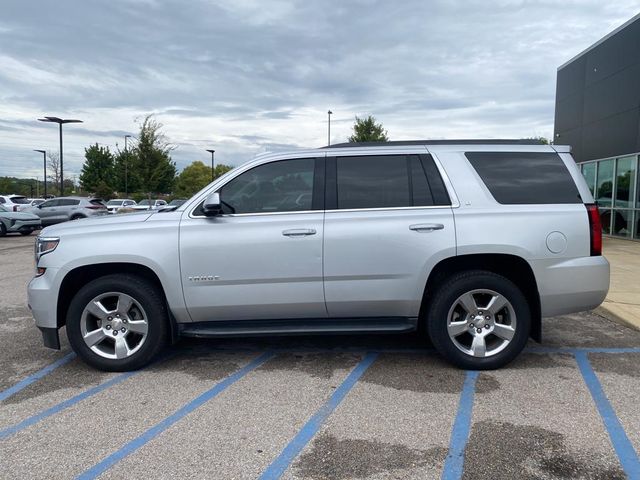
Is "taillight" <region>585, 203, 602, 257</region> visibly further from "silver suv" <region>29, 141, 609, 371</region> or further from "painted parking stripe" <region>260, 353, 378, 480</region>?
"painted parking stripe" <region>260, 353, 378, 480</region>

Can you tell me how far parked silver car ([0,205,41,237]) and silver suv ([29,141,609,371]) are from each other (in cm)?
1754

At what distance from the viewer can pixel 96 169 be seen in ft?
184

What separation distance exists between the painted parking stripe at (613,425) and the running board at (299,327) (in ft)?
4.76

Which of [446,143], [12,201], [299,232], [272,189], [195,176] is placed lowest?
[299,232]

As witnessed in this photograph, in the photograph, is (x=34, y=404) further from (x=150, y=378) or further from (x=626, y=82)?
(x=626, y=82)

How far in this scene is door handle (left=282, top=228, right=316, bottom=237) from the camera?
426 centimetres

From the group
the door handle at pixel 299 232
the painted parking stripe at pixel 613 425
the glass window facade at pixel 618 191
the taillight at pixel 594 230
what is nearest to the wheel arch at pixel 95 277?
the door handle at pixel 299 232

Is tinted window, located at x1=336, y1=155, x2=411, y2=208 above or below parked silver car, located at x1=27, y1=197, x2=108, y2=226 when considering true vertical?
above

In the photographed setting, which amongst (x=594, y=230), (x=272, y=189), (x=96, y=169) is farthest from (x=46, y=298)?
(x=96, y=169)

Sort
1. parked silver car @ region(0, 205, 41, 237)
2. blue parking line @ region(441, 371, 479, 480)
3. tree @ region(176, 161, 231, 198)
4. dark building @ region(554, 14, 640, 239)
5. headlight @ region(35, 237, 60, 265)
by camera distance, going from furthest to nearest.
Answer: tree @ region(176, 161, 231, 198), parked silver car @ region(0, 205, 41, 237), dark building @ region(554, 14, 640, 239), headlight @ region(35, 237, 60, 265), blue parking line @ region(441, 371, 479, 480)

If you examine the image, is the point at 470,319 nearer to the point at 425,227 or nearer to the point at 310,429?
the point at 425,227

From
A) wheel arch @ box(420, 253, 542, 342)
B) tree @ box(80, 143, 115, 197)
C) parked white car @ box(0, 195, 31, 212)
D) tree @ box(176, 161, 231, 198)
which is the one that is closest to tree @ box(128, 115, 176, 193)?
parked white car @ box(0, 195, 31, 212)

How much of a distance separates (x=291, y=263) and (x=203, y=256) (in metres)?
0.73

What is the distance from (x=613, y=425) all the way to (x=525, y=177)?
6.78 ft
